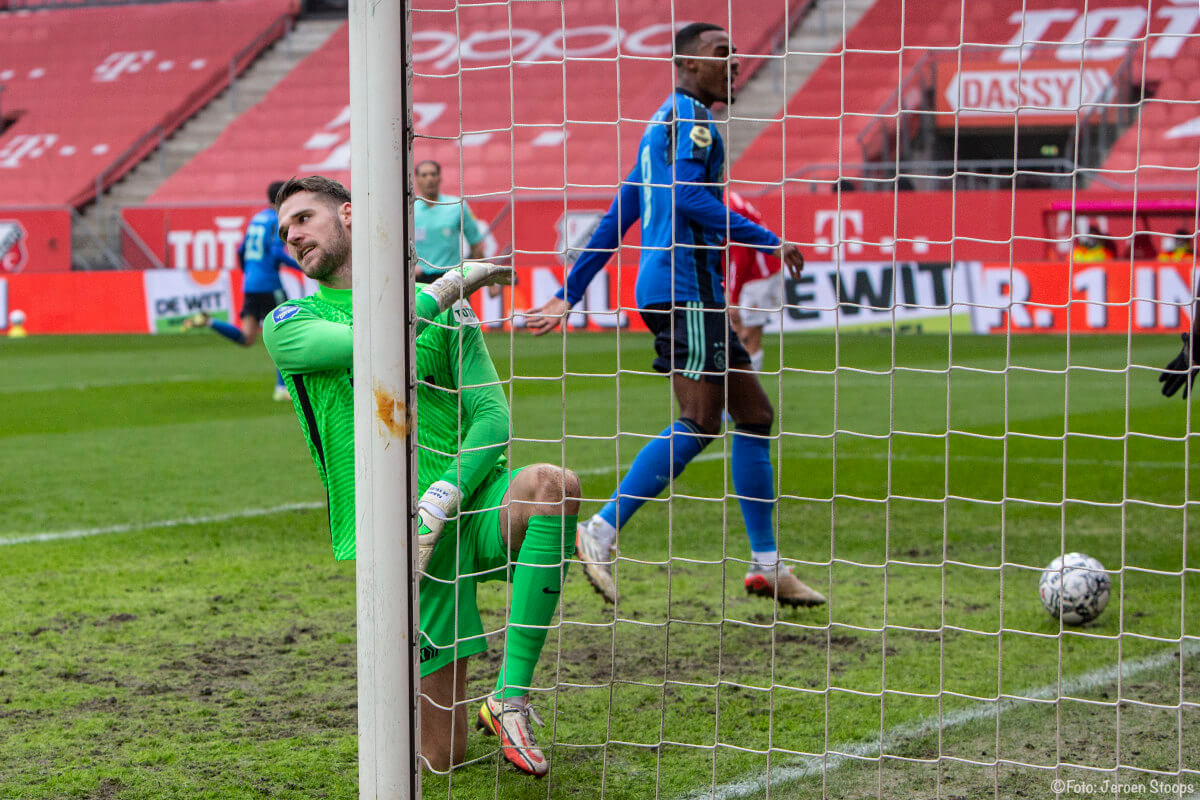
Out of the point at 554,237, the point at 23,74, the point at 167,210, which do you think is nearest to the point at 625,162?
the point at 554,237

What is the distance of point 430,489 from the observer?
2770 mm

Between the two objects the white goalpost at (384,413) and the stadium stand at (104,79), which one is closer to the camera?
the white goalpost at (384,413)

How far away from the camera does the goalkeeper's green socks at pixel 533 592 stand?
2.87 m

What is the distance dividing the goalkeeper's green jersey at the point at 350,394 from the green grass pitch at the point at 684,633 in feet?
0.35

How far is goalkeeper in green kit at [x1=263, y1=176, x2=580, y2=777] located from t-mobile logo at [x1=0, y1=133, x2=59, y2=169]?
24.6 meters

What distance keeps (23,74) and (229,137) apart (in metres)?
5.77

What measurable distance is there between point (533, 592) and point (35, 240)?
67.4ft

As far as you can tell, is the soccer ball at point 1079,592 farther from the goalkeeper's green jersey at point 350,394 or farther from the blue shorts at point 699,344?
the goalkeeper's green jersey at point 350,394

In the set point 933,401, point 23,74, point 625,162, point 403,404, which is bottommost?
point 933,401

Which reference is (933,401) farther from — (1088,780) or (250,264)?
(1088,780)

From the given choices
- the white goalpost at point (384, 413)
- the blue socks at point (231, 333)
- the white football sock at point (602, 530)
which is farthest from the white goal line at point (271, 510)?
the blue socks at point (231, 333)

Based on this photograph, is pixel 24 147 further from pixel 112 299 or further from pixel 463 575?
pixel 463 575

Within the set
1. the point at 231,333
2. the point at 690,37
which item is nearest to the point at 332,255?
the point at 690,37

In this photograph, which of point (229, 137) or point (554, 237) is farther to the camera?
point (229, 137)
